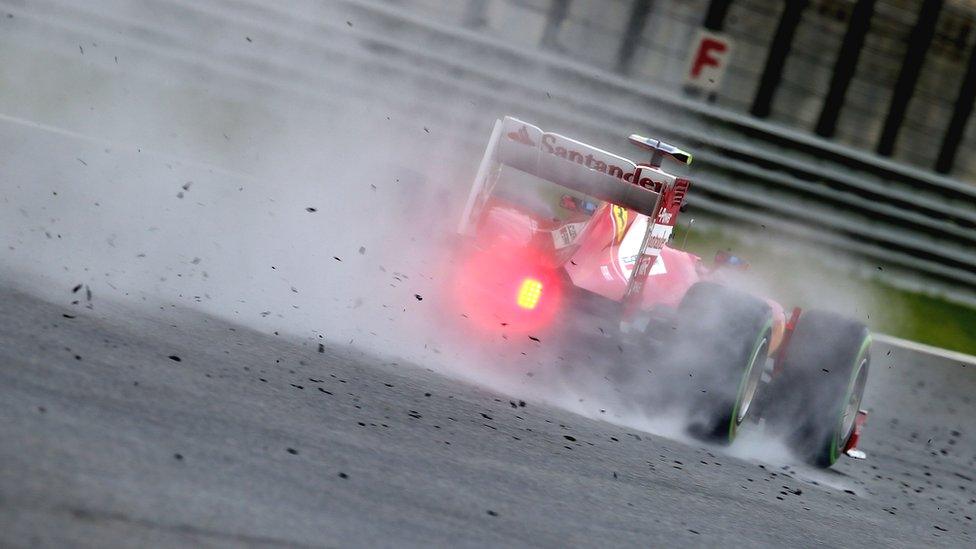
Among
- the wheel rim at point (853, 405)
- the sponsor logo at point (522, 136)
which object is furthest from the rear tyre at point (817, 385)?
the sponsor logo at point (522, 136)

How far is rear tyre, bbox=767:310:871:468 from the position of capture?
23.7 feet

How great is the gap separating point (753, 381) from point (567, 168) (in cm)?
141

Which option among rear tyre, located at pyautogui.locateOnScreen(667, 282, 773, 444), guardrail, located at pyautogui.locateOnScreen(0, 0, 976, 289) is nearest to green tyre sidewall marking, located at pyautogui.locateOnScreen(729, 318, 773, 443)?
rear tyre, located at pyautogui.locateOnScreen(667, 282, 773, 444)

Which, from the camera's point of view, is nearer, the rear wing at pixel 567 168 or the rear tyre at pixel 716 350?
the rear tyre at pixel 716 350

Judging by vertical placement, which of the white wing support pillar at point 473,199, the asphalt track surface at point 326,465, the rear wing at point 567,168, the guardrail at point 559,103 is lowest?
the asphalt track surface at point 326,465

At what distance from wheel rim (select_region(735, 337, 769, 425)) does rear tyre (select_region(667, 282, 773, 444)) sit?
124mm

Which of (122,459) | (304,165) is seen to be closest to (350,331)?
(122,459)

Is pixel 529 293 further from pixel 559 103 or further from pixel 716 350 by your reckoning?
pixel 559 103

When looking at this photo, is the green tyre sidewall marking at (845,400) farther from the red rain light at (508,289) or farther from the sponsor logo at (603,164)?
the red rain light at (508,289)

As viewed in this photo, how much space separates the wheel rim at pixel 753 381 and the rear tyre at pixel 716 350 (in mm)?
124

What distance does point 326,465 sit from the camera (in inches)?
178

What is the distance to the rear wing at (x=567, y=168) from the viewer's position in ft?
24.0

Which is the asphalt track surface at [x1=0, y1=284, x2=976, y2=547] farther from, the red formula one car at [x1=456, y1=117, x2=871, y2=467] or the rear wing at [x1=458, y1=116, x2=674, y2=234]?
the rear wing at [x1=458, y1=116, x2=674, y2=234]

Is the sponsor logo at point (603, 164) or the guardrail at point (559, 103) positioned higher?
the guardrail at point (559, 103)
